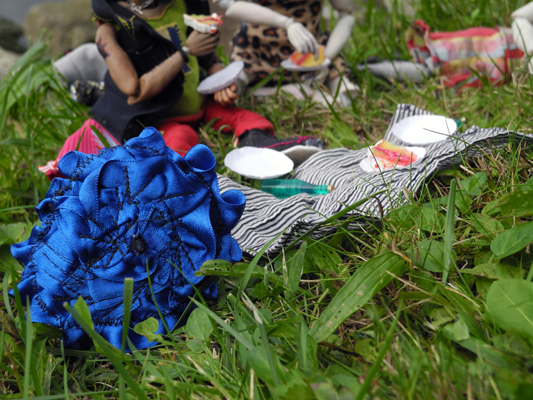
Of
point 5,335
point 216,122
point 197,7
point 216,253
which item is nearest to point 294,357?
point 216,253

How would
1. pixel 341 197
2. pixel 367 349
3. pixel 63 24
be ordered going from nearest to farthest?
pixel 367 349
pixel 341 197
pixel 63 24

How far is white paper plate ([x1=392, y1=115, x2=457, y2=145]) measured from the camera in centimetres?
138

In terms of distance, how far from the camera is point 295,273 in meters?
0.93

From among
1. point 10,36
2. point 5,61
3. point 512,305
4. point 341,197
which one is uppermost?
point 512,305

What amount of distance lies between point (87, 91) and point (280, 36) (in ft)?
2.83

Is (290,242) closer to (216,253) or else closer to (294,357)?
(216,253)

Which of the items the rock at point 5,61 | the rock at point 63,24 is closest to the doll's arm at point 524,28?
the rock at point 63,24

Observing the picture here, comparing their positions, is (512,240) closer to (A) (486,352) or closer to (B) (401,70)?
(A) (486,352)

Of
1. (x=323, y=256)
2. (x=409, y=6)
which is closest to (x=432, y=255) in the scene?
(x=323, y=256)

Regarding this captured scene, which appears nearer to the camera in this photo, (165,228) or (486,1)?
(165,228)

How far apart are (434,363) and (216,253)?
19.2 inches

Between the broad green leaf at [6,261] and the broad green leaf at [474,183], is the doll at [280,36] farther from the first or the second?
the broad green leaf at [6,261]

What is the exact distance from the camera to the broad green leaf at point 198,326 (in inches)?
34.5

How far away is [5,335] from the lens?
91cm
